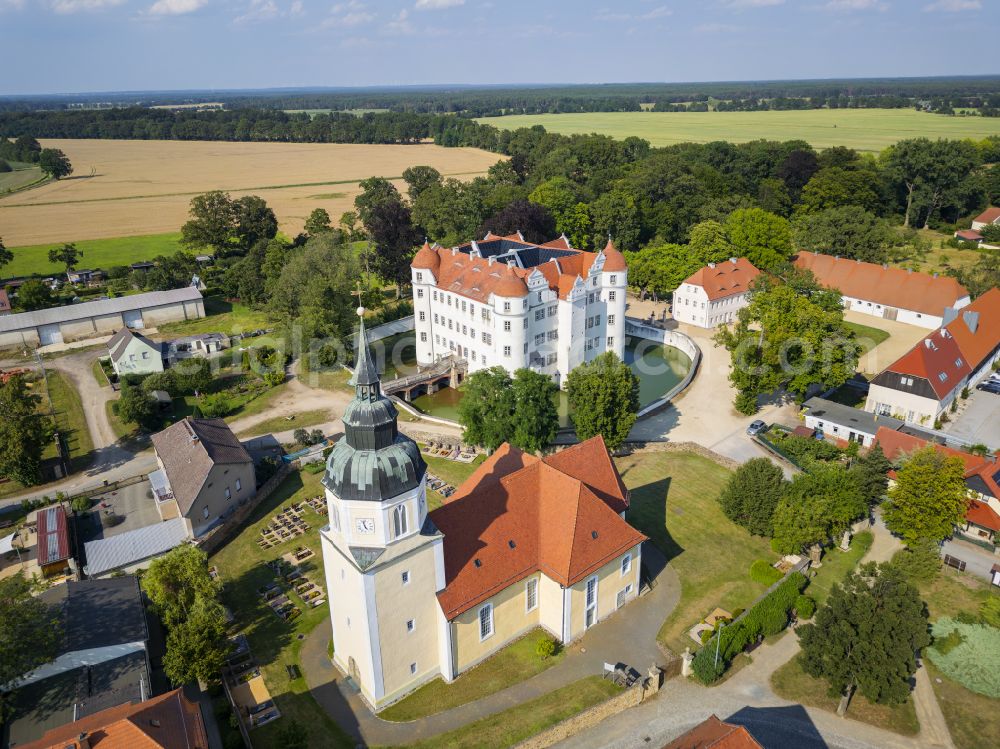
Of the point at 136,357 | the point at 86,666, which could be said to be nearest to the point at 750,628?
the point at 86,666

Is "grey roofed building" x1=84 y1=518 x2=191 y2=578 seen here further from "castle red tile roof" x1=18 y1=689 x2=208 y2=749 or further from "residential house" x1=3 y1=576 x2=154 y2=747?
"castle red tile roof" x1=18 y1=689 x2=208 y2=749

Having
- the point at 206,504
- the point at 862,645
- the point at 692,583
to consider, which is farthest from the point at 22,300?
the point at 862,645

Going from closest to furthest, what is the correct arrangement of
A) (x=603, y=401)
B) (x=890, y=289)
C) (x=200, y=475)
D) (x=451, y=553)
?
1. (x=451, y=553)
2. (x=200, y=475)
3. (x=603, y=401)
4. (x=890, y=289)

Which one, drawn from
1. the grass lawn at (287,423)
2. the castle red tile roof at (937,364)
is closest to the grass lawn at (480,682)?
the grass lawn at (287,423)

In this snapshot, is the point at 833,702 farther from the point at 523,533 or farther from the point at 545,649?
the point at 523,533

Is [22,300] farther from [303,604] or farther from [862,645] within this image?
[862,645]

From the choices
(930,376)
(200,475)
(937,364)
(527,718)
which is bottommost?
(527,718)
